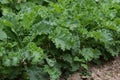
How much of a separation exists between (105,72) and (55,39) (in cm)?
113

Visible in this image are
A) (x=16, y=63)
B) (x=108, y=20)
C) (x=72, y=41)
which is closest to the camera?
(x=16, y=63)

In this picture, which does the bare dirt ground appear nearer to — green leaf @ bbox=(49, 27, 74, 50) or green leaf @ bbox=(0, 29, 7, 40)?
green leaf @ bbox=(49, 27, 74, 50)

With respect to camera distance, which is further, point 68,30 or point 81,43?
point 81,43

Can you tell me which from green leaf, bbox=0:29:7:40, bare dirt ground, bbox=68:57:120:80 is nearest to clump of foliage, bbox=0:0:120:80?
green leaf, bbox=0:29:7:40

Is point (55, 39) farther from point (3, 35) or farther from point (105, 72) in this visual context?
point (105, 72)

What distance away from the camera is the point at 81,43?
4688mm

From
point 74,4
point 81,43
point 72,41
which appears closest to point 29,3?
point 74,4

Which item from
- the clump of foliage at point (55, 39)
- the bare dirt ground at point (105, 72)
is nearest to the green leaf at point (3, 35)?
the clump of foliage at point (55, 39)

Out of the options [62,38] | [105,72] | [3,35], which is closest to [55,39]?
[62,38]

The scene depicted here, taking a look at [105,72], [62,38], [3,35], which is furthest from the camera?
[105,72]

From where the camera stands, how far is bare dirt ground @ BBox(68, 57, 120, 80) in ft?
14.8

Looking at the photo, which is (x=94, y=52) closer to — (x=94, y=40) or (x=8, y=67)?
(x=94, y=40)

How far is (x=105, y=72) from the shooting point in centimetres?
479

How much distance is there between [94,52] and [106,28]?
0.47 m
